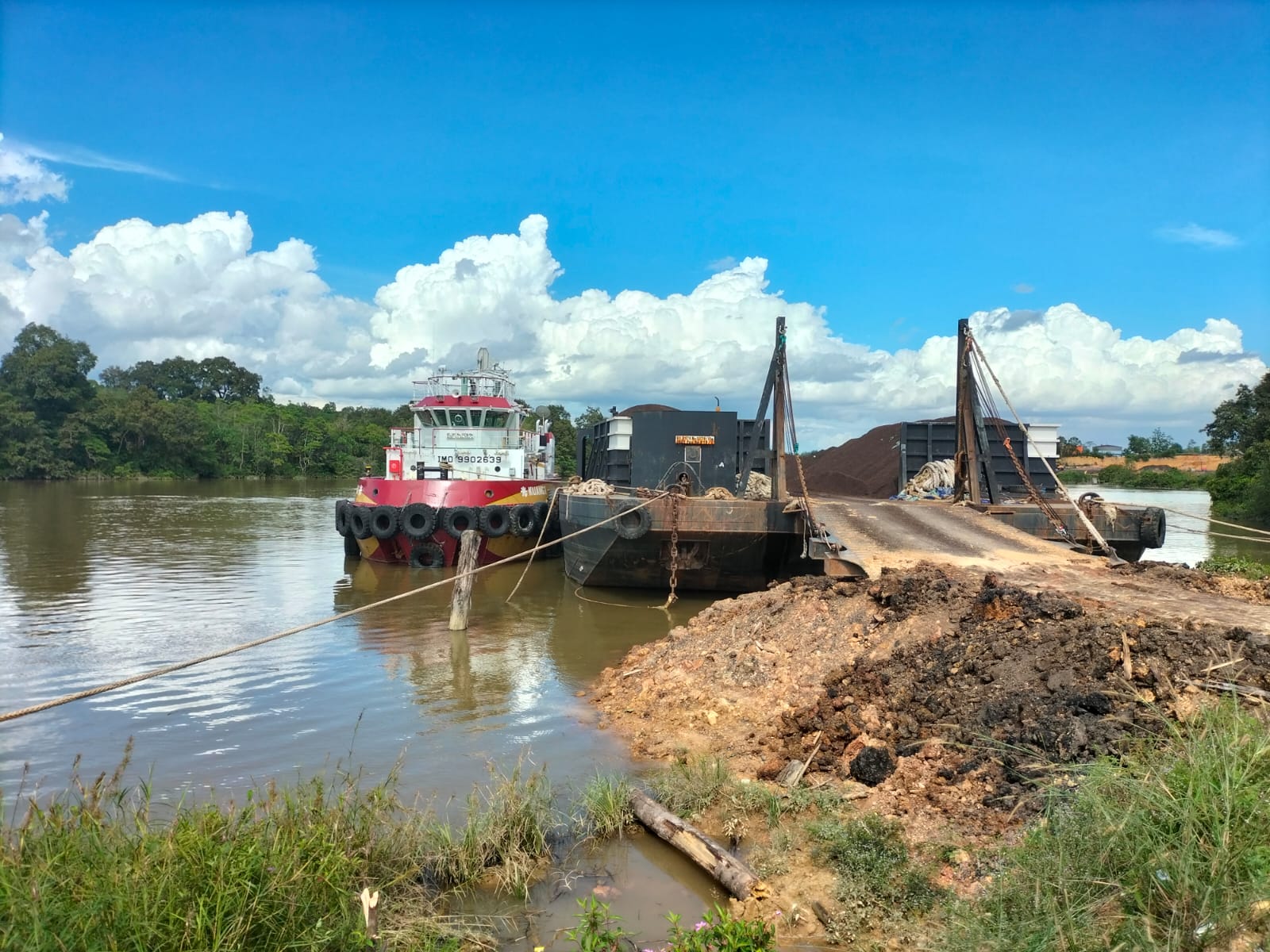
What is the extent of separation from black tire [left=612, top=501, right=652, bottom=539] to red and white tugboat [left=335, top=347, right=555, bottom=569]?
5.43 meters

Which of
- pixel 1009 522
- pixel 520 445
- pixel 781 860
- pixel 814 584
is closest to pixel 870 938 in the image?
pixel 781 860

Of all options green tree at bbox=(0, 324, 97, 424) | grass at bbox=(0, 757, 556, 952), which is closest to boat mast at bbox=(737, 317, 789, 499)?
grass at bbox=(0, 757, 556, 952)

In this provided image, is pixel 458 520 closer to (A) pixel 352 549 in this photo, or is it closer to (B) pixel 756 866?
(A) pixel 352 549

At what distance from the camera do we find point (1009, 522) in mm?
10281

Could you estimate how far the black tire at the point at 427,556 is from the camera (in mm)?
16328

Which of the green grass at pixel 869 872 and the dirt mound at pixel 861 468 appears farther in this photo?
the dirt mound at pixel 861 468

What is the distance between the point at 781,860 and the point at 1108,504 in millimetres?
9338

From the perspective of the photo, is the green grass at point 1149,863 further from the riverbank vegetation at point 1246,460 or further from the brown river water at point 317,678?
the riverbank vegetation at point 1246,460

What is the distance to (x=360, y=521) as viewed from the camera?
16703mm

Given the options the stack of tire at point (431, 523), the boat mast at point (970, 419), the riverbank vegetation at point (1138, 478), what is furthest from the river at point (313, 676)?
the riverbank vegetation at point (1138, 478)

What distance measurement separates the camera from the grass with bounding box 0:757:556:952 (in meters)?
2.55

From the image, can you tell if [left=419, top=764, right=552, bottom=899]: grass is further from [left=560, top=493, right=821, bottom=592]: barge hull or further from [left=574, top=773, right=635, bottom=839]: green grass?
[left=560, top=493, right=821, bottom=592]: barge hull

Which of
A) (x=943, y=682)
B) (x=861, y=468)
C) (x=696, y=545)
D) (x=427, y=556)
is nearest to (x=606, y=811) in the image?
(x=943, y=682)

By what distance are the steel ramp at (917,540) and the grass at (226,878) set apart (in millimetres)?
4954
